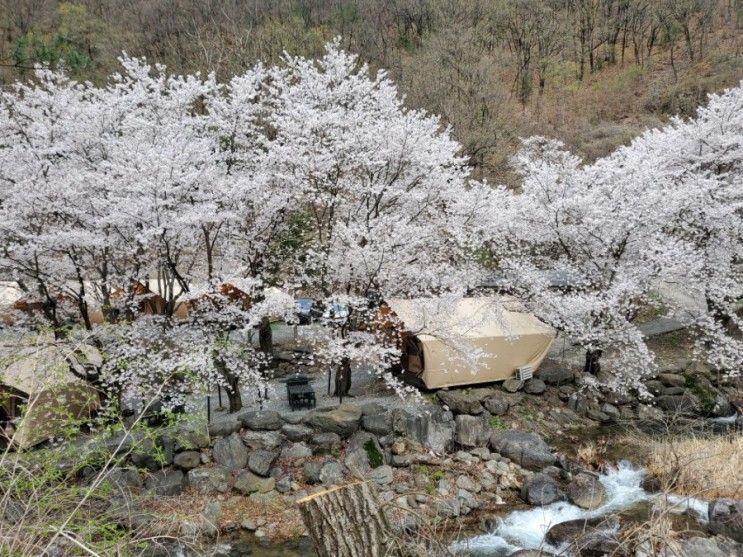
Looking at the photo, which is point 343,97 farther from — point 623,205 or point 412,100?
point 412,100

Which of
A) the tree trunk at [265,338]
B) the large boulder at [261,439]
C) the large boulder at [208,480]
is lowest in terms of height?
the large boulder at [208,480]

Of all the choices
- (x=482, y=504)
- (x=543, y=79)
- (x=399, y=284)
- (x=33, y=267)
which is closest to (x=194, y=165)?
(x=33, y=267)

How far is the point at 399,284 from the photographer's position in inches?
528

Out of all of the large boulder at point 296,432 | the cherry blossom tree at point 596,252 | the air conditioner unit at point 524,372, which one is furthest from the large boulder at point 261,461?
the cherry blossom tree at point 596,252

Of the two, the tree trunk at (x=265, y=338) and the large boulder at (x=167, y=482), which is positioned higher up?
the tree trunk at (x=265, y=338)

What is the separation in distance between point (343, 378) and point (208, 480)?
4.15 meters

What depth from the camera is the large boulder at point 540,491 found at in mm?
10227

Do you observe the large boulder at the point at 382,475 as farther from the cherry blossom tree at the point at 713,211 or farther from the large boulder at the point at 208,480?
the cherry blossom tree at the point at 713,211

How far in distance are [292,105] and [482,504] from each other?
33.5 ft

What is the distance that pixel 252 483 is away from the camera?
10.5 metres

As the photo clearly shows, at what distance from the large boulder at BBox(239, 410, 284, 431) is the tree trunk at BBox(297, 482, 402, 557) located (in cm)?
823

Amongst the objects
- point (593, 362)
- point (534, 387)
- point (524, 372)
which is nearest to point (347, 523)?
point (524, 372)

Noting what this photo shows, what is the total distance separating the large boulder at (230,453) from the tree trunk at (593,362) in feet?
32.3

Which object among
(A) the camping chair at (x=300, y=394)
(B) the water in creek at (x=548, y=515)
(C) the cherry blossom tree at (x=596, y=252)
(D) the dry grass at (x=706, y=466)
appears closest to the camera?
(B) the water in creek at (x=548, y=515)
